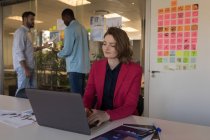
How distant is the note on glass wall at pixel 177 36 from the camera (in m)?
3.05

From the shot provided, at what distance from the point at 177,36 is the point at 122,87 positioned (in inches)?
66.5

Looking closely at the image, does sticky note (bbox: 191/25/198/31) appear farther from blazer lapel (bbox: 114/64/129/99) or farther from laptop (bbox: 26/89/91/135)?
laptop (bbox: 26/89/91/135)

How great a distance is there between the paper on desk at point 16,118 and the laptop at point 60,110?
0.47 feet

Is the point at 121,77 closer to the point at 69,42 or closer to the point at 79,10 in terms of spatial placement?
the point at 69,42

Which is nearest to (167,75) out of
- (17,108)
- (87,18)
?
(87,18)

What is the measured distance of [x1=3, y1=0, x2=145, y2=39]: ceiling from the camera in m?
3.62

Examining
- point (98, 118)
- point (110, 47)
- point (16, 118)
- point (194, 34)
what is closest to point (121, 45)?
point (110, 47)

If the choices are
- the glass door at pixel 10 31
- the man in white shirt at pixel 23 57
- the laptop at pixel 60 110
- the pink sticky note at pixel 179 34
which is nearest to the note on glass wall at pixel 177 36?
the pink sticky note at pixel 179 34

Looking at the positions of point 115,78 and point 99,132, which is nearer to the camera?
point 99,132

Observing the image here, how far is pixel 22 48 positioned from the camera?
11.4ft

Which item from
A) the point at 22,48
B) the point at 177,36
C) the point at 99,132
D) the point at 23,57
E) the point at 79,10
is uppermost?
the point at 79,10

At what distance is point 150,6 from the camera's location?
3334 millimetres

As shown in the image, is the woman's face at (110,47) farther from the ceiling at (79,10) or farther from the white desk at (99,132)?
the ceiling at (79,10)

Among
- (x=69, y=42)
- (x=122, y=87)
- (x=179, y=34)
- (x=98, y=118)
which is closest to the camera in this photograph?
(x=98, y=118)
